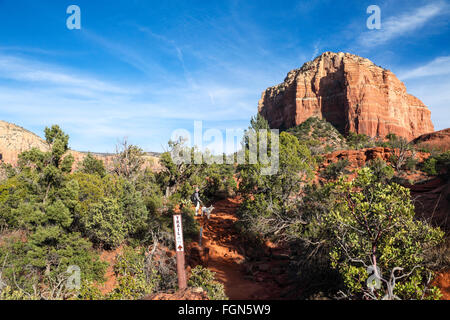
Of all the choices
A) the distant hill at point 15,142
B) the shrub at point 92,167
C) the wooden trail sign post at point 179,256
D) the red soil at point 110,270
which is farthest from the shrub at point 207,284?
the distant hill at point 15,142

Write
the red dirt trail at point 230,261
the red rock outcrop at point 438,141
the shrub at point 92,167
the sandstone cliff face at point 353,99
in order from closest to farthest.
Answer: the red dirt trail at point 230,261, the shrub at point 92,167, the red rock outcrop at point 438,141, the sandstone cliff face at point 353,99

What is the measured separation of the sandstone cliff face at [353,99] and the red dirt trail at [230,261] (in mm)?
70448

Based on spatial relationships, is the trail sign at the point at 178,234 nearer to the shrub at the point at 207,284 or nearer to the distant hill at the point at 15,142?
the shrub at the point at 207,284

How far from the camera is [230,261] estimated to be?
543 inches

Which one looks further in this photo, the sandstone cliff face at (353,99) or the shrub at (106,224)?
the sandstone cliff face at (353,99)

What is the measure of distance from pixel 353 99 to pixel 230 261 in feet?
256

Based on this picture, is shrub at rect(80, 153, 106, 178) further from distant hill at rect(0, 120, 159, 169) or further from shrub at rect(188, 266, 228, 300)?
distant hill at rect(0, 120, 159, 169)

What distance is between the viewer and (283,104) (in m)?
96.2

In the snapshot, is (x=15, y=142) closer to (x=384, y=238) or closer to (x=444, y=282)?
(x=384, y=238)

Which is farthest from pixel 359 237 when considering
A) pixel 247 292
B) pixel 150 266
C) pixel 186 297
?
pixel 150 266

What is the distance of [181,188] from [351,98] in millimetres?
73821

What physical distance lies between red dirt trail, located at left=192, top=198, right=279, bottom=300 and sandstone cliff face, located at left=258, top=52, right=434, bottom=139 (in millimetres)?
70448

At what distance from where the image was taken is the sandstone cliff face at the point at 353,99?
7494 centimetres
